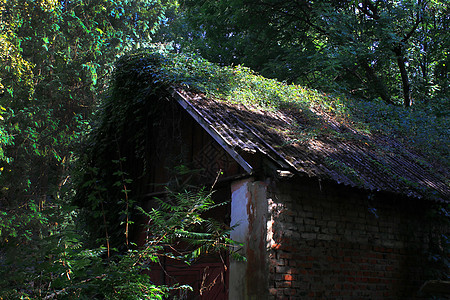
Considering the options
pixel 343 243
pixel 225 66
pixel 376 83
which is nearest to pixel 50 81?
pixel 225 66

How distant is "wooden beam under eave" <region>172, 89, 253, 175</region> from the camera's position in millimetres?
6146

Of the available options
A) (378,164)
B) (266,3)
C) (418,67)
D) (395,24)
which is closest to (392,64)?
(418,67)

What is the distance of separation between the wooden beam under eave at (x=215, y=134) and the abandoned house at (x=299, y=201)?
Answer: 0.02 meters

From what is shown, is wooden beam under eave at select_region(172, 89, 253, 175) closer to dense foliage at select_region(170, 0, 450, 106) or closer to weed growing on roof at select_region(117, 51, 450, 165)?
weed growing on roof at select_region(117, 51, 450, 165)

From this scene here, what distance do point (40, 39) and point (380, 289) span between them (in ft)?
44.8

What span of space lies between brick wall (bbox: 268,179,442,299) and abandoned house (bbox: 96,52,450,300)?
0.06 ft

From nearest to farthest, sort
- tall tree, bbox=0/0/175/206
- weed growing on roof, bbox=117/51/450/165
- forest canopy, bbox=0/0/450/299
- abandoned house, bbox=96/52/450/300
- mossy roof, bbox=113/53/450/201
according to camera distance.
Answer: abandoned house, bbox=96/52/450/300
mossy roof, bbox=113/53/450/201
weed growing on roof, bbox=117/51/450/165
forest canopy, bbox=0/0/450/299
tall tree, bbox=0/0/175/206

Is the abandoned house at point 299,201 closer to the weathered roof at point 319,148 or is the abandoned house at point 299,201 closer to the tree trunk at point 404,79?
the weathered roof at point 319,148

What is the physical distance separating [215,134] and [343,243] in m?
2.75

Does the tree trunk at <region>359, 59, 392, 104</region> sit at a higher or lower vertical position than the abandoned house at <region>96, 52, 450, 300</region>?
higher

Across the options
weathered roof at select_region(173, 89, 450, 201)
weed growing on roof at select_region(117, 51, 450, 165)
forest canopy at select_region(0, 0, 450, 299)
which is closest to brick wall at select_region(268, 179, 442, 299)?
weathered roof at select_region(173, 89, 450, 201)

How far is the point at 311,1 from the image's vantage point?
16844 millimetres

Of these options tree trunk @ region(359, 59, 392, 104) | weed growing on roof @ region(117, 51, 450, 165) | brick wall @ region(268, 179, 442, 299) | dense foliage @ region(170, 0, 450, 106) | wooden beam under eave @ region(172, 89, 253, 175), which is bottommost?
brick wall @ region(268, 179, 442, 299)

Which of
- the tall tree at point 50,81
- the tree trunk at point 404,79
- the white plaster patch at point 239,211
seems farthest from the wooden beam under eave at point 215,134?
the tree trunk at point 404,79
